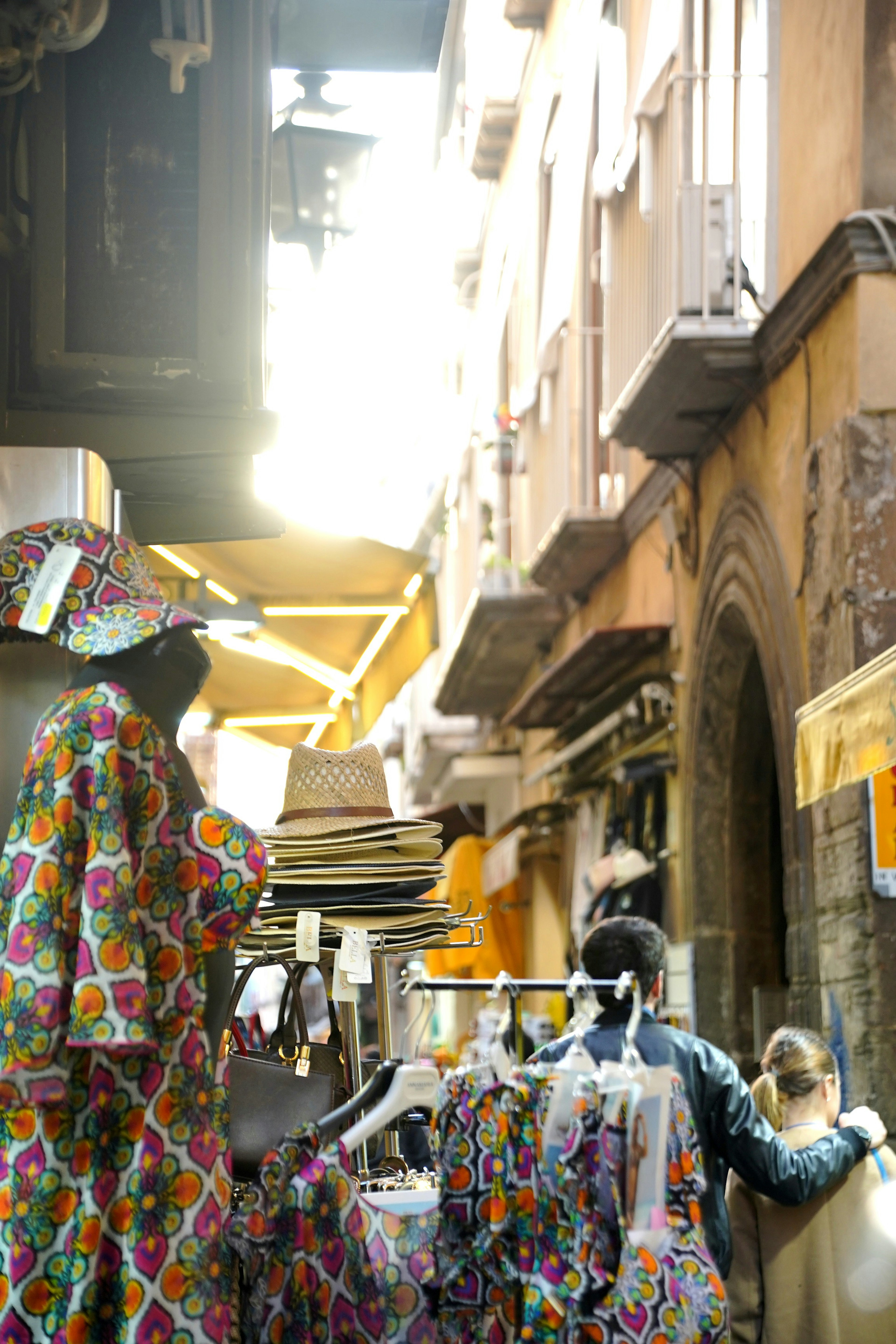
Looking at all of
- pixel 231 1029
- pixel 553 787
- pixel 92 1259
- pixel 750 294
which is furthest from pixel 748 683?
pixel 92 1259

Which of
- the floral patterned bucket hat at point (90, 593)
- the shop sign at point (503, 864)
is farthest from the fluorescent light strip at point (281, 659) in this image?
the floral patterned bucket hat at point (90, 593)

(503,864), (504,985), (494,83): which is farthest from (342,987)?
(494,83)

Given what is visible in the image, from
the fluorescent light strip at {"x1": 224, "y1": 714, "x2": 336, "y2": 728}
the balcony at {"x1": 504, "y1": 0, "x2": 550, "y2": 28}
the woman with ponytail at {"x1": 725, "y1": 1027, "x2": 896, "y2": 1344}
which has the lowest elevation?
the woman with ponytail at {"x1": 725, "y1": 1027, "x2": 896, "y2": 1344}

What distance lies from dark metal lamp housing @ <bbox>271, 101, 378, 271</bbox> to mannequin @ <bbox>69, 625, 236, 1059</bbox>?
3961mm

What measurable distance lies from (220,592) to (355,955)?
421 cm

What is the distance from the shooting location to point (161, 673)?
2.81m

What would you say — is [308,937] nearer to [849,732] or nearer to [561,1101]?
[561,1101]

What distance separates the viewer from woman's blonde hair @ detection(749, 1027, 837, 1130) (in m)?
4.70

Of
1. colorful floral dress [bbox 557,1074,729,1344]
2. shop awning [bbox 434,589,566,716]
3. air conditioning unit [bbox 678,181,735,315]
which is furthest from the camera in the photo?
shop awning [bbox 434,589,566,716]

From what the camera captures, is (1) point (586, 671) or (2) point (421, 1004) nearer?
(2) point (421, 1004)

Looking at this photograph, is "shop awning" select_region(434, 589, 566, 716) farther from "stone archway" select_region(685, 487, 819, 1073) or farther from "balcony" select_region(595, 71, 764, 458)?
"stone archway" select_region(685, 487, 819, 1073)

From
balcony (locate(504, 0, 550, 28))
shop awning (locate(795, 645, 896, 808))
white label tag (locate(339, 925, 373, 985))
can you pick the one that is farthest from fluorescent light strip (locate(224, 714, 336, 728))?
balcony (locate(504, 0, 550, 28))

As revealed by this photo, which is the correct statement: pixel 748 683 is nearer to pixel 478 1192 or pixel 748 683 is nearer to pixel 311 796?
pixel 311 796

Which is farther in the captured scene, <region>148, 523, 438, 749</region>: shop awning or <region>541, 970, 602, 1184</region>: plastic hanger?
<region>148, 523, 438, 749</region>: shop awning
